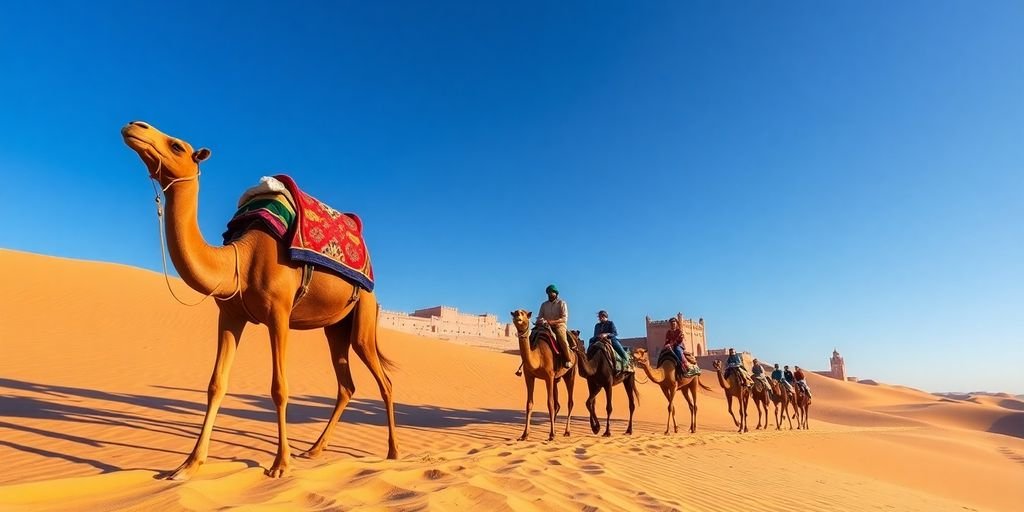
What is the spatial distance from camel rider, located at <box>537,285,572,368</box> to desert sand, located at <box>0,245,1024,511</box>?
1769 mm

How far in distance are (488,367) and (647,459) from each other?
21.1m

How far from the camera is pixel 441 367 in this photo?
2486cm

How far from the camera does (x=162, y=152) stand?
12.1 ft

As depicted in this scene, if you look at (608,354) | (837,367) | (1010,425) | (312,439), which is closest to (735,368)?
(608,354)

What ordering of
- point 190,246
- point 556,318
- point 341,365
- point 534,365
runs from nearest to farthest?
1. point 190,246
2. point 341,365
3. point 534,365
4. point 556,318

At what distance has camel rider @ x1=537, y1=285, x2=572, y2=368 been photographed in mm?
10133

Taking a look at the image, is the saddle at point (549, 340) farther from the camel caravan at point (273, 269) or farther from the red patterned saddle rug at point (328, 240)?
the red patterned saddle rug at point (328, 240)

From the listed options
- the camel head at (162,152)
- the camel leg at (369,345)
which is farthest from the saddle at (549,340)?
the camel head at (162,152)

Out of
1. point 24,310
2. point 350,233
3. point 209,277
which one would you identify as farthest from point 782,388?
point 24,310

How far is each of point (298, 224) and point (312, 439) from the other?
4.18m

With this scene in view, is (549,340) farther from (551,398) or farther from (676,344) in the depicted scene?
(676,344)

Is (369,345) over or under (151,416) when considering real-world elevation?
over

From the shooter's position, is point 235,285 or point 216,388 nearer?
point 216,388

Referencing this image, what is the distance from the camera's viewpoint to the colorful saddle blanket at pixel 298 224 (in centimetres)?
461
